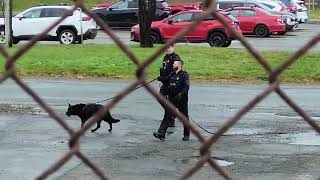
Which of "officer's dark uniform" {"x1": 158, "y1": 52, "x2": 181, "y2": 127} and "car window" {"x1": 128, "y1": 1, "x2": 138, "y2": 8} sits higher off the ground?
"officer's dark uniform" {"x1": 158, "y1": 52, "x2": 181, "y2": 127}

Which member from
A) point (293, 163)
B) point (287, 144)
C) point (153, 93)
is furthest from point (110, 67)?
point (153, 93)

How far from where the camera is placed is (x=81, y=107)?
42.1 ft

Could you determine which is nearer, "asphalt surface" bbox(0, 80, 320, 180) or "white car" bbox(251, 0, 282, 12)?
"asphalt surface" bbox(0, 80, 320, 180)

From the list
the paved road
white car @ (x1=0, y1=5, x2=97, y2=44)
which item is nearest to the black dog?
the paved road

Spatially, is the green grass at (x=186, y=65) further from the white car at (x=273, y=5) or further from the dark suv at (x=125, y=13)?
the white car at (x=273, y=5)

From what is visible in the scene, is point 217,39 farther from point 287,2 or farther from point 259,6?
point 287,2

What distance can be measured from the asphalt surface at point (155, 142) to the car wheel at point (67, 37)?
1134cm

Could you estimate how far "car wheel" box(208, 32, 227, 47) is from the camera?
29.0m

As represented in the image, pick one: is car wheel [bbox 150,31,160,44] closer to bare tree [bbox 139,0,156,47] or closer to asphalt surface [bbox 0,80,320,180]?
bare tree [bbox 139,0,156,47]

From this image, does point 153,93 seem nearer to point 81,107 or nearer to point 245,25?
point 81,107

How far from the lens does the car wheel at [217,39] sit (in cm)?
2895

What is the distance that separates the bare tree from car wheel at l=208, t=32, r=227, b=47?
2776mm

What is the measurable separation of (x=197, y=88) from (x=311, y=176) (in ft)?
32.0

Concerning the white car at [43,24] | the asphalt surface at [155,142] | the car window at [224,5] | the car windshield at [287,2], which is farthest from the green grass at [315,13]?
the asphalt surface at [155,142]
